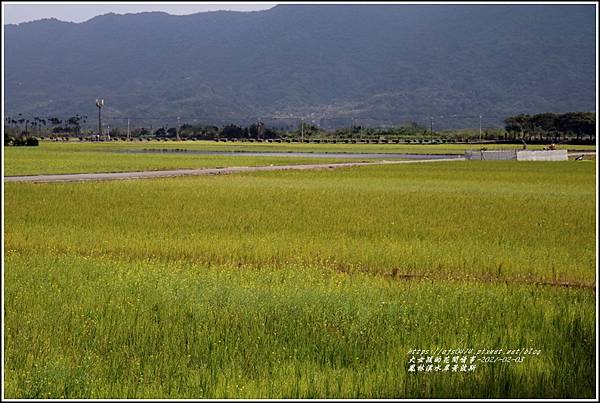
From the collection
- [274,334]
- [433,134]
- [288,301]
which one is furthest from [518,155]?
[433,134]

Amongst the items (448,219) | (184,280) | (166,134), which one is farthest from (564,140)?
(184,280)

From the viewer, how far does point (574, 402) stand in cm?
816

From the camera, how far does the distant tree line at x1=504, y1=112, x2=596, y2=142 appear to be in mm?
164750

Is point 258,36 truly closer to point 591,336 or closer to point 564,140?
point 591,336

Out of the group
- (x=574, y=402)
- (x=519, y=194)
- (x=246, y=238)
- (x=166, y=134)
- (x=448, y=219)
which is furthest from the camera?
(x=166, y=134)

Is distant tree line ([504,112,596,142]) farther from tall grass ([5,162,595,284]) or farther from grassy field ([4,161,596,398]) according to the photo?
grassy field ([4,161,596,398])

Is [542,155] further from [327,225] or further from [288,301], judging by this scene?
[288,301]

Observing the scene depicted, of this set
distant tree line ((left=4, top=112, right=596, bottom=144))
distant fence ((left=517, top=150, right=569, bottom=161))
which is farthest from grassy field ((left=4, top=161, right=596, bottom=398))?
distant tree line ((left=4, top=112, right=596, bottom=144))

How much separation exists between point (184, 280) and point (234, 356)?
426cm

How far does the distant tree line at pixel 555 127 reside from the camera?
165 m

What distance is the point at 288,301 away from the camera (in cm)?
1229

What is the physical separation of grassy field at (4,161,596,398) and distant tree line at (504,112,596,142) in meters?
145

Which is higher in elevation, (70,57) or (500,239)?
(70,57)

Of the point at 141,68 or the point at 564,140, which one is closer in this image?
the point at 141,68
